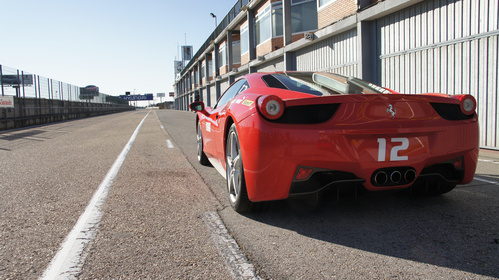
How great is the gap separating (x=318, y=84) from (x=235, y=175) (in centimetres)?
111

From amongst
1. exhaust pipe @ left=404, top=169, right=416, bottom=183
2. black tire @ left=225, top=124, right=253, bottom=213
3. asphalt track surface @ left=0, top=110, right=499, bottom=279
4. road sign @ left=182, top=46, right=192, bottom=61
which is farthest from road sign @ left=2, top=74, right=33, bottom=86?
road sign @ left=182, top=46, right=192, bottom=61

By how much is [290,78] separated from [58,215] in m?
2.48

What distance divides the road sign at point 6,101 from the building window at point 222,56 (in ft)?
56.1

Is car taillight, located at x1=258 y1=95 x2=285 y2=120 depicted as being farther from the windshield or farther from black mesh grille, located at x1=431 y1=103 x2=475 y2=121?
black mesh grille, located at x1=431 y1=103 x2=475 y2=121

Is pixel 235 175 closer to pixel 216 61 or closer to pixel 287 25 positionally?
pixel 287 25

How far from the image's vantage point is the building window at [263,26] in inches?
796

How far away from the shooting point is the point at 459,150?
2.92m

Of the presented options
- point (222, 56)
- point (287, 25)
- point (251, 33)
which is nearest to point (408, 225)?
point (287, 25)

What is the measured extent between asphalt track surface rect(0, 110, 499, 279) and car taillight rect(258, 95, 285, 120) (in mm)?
847

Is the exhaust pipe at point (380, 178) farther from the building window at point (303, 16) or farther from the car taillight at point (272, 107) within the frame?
the building window at point (303, 16)

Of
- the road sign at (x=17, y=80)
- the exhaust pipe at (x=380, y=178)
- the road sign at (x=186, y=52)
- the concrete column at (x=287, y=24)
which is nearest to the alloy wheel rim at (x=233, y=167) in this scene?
the exhaust pipe at (x=380, y=178)

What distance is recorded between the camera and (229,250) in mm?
2445

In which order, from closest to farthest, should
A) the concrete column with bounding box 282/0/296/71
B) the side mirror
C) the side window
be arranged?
the side window, the side mirror, the concrete column with bounding box 282/0/296/71

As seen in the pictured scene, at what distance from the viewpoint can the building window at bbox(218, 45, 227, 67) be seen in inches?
Result: 1277
